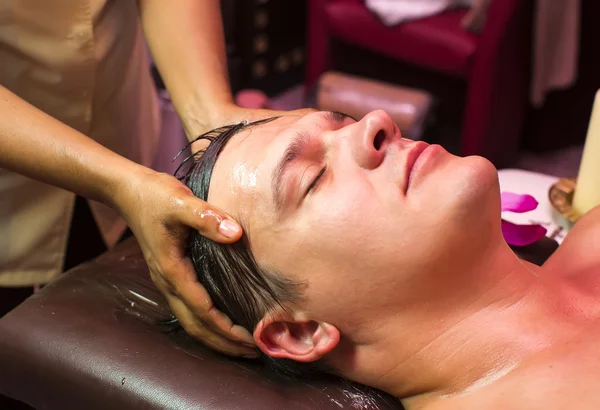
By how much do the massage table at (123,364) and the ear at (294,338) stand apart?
2.9 inches

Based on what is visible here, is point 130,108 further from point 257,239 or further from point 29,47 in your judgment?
point 257,239

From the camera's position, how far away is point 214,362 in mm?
1176

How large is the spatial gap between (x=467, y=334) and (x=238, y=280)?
391 mm

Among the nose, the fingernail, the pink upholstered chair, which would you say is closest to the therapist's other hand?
the fingernail

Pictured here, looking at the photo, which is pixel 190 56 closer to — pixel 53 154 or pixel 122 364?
pixel 53 154

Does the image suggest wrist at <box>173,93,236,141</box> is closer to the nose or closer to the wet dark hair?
the wet dark hair

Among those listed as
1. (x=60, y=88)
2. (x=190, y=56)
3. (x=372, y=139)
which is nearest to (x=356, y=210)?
(x=372, y=139)

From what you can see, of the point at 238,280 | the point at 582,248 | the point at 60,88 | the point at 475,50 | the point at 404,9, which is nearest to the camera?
the point at 238,280

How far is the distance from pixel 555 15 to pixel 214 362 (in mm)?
2332

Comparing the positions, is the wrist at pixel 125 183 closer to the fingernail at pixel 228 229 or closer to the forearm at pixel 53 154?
the forearm at pixel 53 154

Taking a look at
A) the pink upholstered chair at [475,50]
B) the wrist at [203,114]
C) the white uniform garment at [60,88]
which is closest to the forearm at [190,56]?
the wrist at [203,114]

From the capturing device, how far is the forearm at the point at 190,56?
139 centimetres

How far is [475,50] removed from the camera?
272 cm

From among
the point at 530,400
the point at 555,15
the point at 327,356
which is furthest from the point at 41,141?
the point at 555,15
